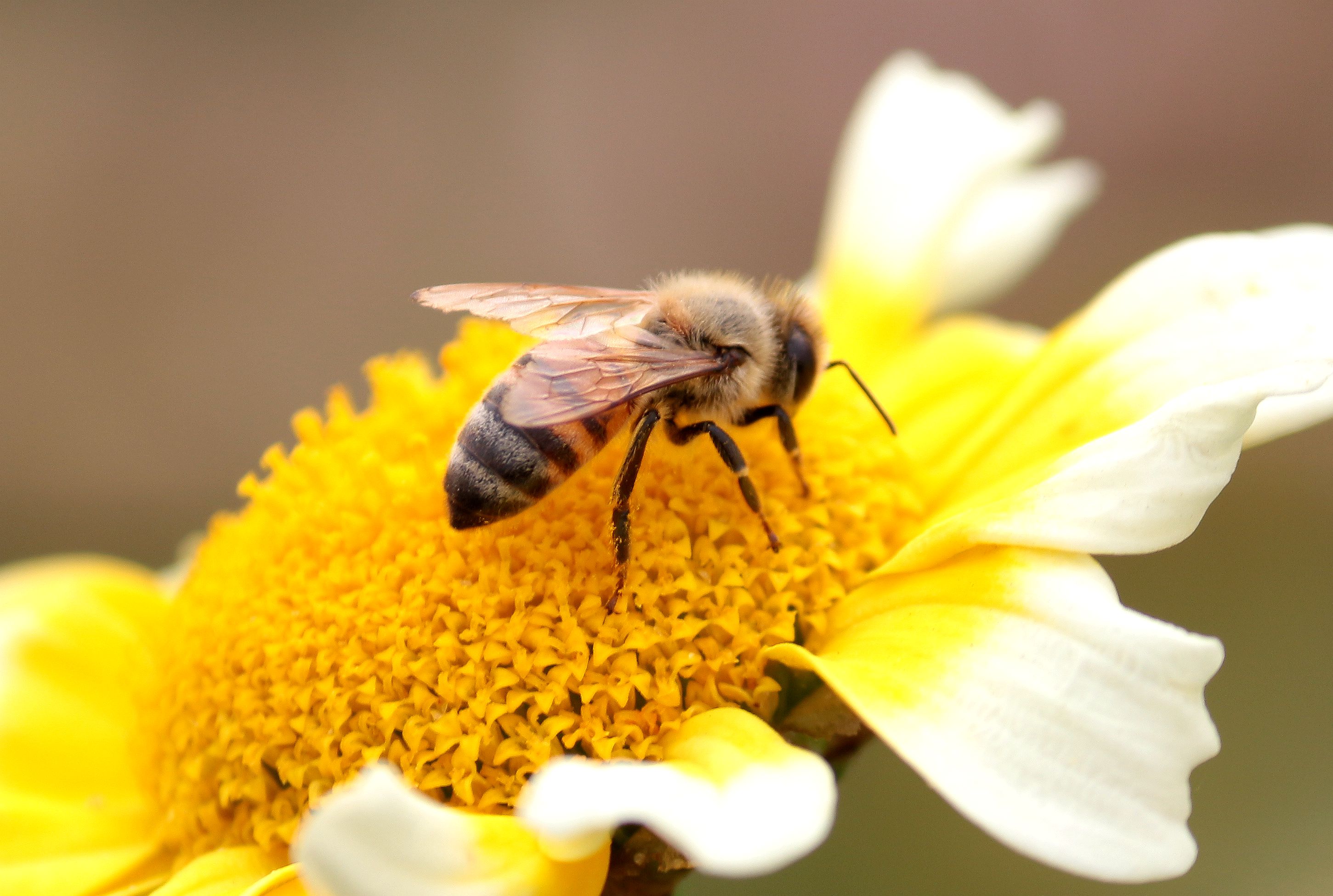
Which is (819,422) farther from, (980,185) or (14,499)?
(14,499)

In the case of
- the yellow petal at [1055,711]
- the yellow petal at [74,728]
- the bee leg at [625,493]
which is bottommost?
the yellow petal at [74,728]

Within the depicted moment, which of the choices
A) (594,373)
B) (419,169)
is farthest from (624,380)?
(419,169)

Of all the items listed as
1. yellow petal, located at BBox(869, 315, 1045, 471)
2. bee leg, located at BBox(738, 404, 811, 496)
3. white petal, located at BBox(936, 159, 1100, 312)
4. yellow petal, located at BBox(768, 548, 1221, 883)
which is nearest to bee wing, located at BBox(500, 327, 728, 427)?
bee leg, located at BBox(738, 404, 811, 496)

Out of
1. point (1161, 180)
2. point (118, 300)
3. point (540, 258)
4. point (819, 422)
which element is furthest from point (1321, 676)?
point (118, 300)

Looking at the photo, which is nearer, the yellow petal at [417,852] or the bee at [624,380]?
the yellow petal at [417,852]

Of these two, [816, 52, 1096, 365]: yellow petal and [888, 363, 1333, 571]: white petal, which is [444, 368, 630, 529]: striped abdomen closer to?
[888, 363, 1333, 571]: white petal

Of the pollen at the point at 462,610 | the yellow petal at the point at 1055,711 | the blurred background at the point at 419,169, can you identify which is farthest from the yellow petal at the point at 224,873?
the blurred background at the point at 419,169

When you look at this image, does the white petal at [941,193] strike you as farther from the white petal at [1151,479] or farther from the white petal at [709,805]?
the white petal at [709,805]

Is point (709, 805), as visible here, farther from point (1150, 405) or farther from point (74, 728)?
point (74, 728)
